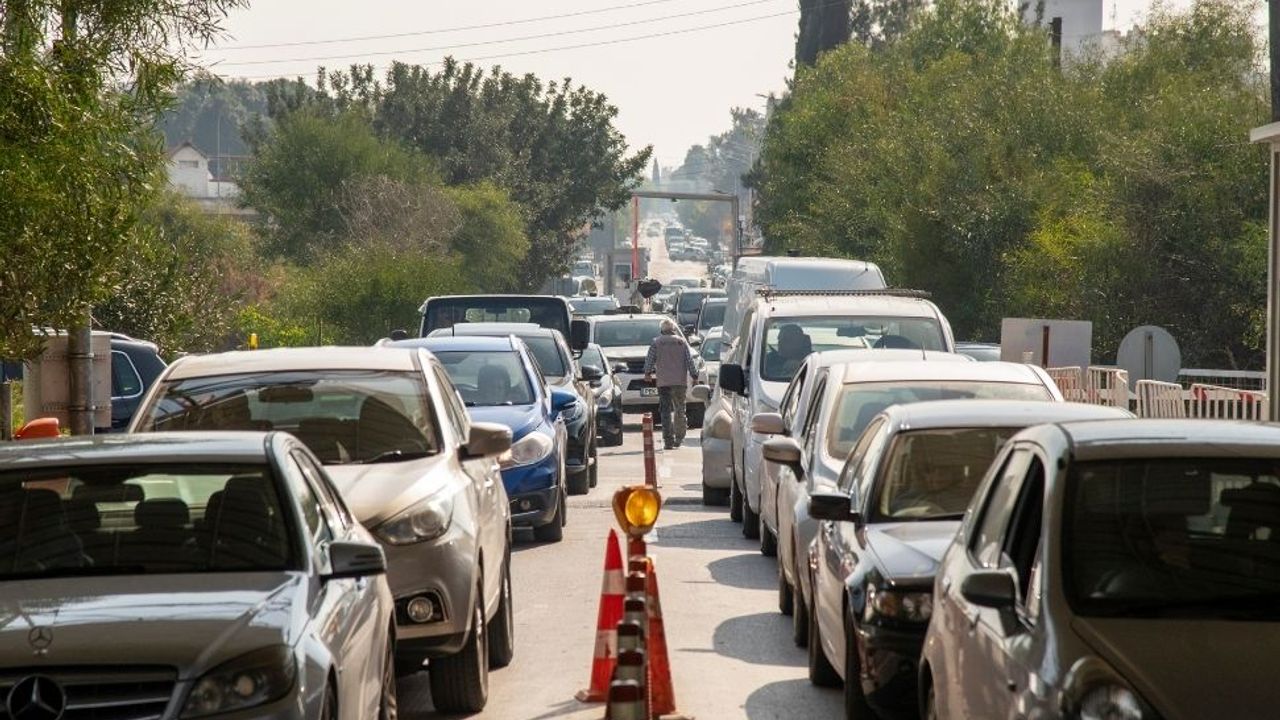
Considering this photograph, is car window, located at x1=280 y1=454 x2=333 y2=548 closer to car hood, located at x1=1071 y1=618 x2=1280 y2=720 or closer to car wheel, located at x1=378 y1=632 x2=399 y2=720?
car wheel, located at x1=378 y1=632 x2=399 y2=720

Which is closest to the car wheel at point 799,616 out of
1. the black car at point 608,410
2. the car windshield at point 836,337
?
the car windshield at point 836,337

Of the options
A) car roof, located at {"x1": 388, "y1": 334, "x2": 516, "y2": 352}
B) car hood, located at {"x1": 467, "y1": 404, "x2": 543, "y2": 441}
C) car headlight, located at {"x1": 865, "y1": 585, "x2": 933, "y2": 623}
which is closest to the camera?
car headlight, located at {"x1": 865, "y1": 585, "x2": 933, "y2": 623}

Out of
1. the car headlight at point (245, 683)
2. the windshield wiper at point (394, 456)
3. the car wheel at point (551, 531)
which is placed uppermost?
the windshield wiper at point (394, 456)

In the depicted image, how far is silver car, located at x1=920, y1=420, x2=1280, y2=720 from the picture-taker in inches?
234

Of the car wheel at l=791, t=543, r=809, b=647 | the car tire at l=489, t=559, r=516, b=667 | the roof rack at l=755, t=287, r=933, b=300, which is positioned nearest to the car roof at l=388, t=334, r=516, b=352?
the roof rack at l=755, t=287, r=933, b=300

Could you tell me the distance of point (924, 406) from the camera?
11.2 metres

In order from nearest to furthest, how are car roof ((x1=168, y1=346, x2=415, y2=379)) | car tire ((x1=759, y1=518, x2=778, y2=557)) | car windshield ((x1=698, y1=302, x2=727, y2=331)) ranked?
car roof ((x1=168, y1=346, x2=415, y2=379)) → car tire ((x1=759, y1=518, x2=778, y2=557)) → car windshield ((x1=698, y1=302, x2=727, y2=331))

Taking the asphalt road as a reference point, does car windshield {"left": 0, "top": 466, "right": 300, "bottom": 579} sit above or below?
above

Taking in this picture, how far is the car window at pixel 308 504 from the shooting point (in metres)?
8.00

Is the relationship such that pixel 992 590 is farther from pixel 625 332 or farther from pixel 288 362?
pixel 625 332

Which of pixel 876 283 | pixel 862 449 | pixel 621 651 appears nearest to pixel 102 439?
pixel 621 651

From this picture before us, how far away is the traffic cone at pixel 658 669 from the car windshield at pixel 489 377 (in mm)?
8558

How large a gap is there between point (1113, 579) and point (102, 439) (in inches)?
151

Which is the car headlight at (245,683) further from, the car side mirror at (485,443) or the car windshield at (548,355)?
the car windshield at (548,355)
